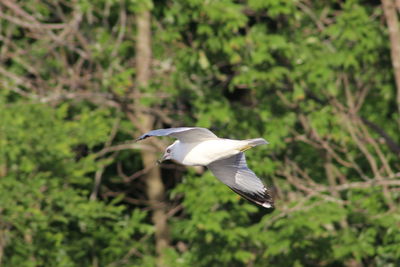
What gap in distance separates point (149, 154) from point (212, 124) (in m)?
1.72

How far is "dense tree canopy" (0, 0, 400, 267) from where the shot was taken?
37.4 ft

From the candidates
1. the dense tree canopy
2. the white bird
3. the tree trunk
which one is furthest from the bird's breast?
the tree trunk

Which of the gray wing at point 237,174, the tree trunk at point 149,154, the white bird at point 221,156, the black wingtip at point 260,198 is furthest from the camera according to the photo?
the tree trunk at point 149,154

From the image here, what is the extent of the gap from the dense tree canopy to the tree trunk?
0.03m

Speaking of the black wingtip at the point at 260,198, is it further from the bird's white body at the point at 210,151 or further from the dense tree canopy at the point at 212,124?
the dense tree canopy at the point at 212,124

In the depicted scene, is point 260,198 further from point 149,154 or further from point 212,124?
point 149,154

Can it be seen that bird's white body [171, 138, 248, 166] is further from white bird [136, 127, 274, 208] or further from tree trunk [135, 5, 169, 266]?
tree trunk [135, 5, 169, 266]

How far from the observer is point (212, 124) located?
11656 millimetres

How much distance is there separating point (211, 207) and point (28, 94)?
270 centimetres

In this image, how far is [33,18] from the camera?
497 inches

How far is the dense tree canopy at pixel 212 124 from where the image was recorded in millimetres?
11398

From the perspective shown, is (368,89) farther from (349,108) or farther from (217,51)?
(217,51)

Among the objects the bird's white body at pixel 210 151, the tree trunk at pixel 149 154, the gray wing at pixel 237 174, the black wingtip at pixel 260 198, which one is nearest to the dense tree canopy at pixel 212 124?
the tree trunk at pixel 149 154

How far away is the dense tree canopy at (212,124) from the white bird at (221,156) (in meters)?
2.77
